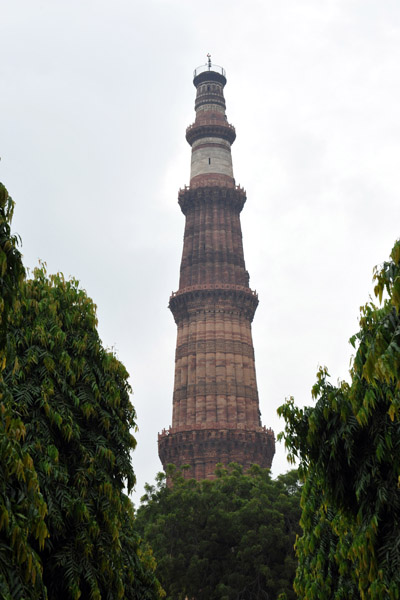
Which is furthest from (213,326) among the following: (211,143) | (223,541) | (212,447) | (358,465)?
(358,465)

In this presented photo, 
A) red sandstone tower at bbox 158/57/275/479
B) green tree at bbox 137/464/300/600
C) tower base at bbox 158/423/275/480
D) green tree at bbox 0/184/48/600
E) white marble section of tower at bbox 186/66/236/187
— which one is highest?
white marble section of tower at bbox 186/66/236/187

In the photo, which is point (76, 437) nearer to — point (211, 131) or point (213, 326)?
point (213, 326)

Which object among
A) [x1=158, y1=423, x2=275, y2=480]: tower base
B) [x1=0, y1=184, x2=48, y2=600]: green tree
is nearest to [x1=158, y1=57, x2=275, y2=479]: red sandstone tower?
[x1=158, y1=423, x2=275, y2=480]: tower base

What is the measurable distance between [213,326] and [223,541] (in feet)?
67.0

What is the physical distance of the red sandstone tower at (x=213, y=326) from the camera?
135ft

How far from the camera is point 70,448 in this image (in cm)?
1361

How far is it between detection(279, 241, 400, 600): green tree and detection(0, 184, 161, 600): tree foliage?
13.0ft

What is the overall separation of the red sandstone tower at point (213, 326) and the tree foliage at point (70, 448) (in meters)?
24.8

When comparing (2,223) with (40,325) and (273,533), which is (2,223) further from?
(273,533)

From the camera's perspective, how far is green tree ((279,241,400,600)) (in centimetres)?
1116

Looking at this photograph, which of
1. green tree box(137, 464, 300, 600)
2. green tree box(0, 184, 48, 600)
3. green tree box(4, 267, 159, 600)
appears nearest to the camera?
green tree box(0, 184, 48, 600)

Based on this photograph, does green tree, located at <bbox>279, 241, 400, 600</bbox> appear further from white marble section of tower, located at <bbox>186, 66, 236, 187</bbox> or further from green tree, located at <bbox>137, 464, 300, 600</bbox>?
white marble section of tower, located at <bbox>186, 66, 236, 187</bbox>

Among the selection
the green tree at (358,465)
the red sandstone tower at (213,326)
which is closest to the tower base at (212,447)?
the red sandstone tower at (213,326)

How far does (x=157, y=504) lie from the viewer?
28312 millimetres
